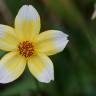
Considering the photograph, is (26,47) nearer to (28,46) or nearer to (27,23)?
(28,46)

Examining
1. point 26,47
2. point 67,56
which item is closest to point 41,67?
point 26,47

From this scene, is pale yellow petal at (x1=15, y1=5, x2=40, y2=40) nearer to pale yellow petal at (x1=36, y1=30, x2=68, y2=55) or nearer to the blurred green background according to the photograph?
pale yellow petal at (x1=36, y1=30, x2=68, y2=55)

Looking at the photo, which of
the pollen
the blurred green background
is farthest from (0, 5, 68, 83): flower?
the blurred green background

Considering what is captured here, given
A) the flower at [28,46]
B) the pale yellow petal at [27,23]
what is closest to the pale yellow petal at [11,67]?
the flower at [28,46]

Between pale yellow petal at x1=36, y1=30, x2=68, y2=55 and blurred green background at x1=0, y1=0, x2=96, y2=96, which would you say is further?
blurred green background at x1=0, y1=0, x2=96, y2=96

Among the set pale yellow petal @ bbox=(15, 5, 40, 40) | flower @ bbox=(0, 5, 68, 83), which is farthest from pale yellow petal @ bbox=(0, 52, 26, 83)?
pale yellow petal @ bbox=(15, 5, 40, 40)

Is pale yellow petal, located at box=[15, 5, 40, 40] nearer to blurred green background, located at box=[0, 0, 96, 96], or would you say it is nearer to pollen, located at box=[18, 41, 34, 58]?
pollen, located at box=[18, 41, 34, 58]

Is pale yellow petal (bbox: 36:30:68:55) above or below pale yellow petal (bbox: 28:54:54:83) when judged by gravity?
above

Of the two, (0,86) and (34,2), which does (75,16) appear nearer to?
(34,2)
